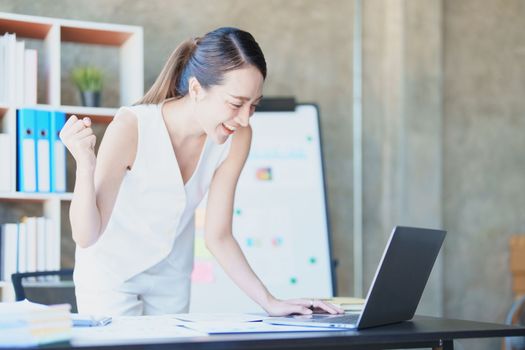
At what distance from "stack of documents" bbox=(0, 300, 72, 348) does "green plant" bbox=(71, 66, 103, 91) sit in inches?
98.5

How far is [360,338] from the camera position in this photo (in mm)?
1543

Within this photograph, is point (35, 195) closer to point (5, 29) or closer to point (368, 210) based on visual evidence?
point (5, 29)

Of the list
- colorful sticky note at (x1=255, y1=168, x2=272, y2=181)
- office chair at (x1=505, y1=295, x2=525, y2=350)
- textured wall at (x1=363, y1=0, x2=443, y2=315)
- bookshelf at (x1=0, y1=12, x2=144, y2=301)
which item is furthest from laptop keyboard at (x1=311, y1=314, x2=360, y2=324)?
office chair at (x1=505, y1=295, x2=525, y2=350)

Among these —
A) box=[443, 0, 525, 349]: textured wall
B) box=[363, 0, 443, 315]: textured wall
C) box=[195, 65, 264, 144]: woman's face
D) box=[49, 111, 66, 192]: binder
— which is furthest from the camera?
box=[443, 0, 525, 349]: textured wall

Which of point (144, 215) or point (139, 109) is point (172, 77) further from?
point (144, 215)

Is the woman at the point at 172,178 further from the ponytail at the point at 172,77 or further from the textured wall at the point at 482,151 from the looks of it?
the textured wall at the point at 482,151

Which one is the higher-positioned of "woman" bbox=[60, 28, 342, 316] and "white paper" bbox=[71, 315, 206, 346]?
"woman" bbox=[60, 28, 342, 316]

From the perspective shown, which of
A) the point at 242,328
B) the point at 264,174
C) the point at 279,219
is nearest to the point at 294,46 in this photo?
the point at 264,174

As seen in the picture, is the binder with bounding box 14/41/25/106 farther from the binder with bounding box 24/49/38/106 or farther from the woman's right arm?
the woman's right arm

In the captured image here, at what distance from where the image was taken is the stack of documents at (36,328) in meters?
1.32

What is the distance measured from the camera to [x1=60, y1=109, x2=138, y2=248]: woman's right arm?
1.73 metres

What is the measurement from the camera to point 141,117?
85.7 inches

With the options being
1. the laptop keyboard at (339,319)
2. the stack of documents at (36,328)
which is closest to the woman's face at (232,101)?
the laptop keyboard at (339,319)

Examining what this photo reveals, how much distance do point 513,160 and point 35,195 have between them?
281 centimetres
